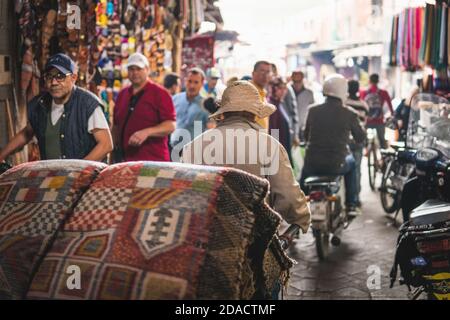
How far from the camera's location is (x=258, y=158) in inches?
151

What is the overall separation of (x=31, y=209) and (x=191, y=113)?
6.04 meters

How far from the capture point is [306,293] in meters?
6.08

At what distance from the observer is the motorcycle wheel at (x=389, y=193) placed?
30.3 ft

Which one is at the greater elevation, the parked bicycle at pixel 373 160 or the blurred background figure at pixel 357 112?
the blurred background figure at pixel 357 112

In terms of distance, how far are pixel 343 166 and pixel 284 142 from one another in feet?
4.97

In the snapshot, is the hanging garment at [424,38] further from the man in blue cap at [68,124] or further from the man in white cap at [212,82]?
the man in blue cap at [68,124]

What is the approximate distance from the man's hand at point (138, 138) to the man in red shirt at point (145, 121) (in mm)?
109

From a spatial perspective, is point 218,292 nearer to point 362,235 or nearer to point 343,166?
point 343,166

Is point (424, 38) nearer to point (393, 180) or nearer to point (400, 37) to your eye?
→ point (400, 37)

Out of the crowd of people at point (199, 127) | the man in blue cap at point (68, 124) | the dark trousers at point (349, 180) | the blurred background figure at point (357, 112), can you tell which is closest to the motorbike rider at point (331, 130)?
the crowd of people at point (199, 127)

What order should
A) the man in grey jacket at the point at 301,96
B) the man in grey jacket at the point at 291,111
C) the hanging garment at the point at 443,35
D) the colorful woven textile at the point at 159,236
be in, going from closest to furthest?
the colorful woven textile at the point at 159,236
the hanging garment at the point at 443,35
the man in grey jacket at the point at 291,111
the man in grey jacket at the point at 301,96
